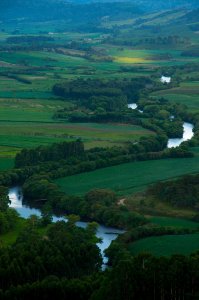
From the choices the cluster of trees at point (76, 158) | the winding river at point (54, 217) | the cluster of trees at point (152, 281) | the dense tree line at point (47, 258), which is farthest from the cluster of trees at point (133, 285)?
the cluster of trees at point (76, 158)

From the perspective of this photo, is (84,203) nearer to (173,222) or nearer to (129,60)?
(173,222)

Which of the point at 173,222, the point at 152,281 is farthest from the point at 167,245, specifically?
the point at 152,281

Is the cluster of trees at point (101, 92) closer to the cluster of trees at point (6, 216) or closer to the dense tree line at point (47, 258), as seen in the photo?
the cluster of trees at point (6, 216)

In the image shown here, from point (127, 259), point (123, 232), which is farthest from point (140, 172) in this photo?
point (127, 259)

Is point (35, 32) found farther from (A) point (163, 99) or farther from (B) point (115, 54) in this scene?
(A) point (163, 99)

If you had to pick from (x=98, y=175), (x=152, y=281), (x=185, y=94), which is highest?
(x=185, y=94)

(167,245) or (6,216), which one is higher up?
(6,216)

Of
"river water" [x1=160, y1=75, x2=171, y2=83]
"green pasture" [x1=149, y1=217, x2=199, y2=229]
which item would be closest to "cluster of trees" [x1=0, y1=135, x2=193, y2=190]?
"green pasture" [x1=149, y1=217, x2=199, y2=229]
